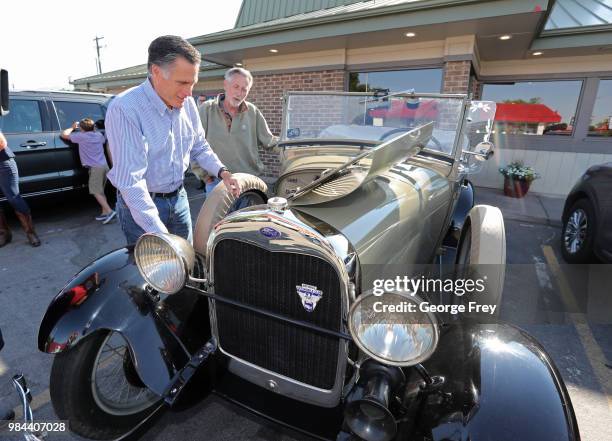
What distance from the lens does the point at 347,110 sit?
3.04 m

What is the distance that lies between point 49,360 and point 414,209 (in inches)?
107

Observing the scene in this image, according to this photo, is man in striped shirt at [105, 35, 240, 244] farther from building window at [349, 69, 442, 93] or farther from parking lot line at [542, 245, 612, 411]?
building window at [349, 69, 442, 93]

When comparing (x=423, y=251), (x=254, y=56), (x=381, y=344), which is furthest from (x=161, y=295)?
(x=254, y=56)

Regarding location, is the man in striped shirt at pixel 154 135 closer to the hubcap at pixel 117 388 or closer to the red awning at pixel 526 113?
the hubcap at pixel 117 388

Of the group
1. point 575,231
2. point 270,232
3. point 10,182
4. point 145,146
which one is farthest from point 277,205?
point 575,231

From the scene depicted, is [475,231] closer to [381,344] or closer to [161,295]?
[381,344]

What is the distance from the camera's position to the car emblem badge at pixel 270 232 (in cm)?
143

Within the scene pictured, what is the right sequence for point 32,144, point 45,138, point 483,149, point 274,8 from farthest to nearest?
point 274,8 < point 45,138 < point 32,144 < point 483,149

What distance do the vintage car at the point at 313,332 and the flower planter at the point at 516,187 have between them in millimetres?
5800

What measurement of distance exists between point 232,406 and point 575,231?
14.8 feet

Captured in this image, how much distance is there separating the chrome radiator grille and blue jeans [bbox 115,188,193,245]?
88cm

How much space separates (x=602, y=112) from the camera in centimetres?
689

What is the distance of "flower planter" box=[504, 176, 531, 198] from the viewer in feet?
22.8

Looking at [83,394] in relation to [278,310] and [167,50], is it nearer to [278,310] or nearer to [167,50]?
[278,310]
